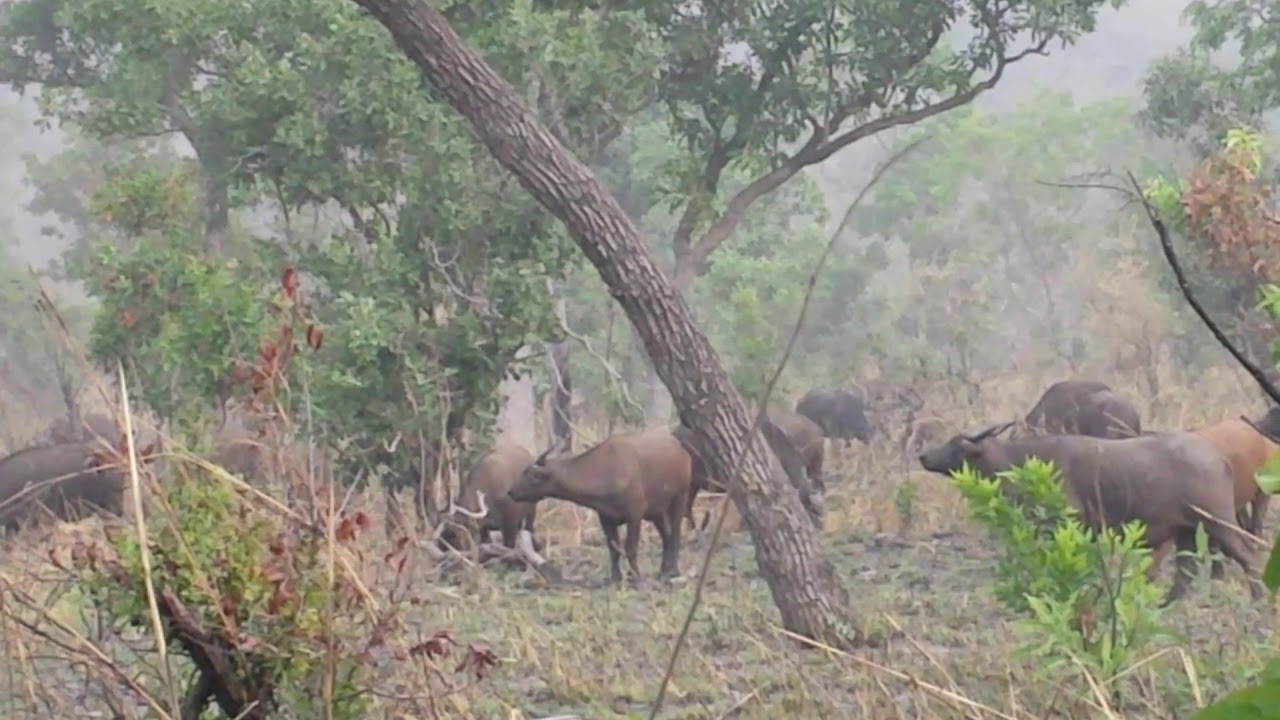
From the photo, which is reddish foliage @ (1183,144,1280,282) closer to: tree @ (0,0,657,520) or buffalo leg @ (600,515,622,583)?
buffalo leg @ (600,515,622,583)

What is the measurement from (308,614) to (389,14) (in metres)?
4.32

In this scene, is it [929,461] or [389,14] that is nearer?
[389,14]

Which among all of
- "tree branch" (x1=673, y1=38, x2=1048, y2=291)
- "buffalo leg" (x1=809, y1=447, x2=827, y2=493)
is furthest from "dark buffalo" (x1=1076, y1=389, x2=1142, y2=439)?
"tree branch" (x1=673, y1=38, x2=1048, y2=291)

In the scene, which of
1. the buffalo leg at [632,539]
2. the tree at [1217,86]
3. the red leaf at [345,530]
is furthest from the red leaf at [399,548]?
the tree at [1217,86]

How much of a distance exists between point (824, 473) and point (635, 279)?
335 inches

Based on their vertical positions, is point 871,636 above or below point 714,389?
below

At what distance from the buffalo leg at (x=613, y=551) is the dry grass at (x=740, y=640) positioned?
110 millimetres

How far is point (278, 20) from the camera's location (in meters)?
11.7

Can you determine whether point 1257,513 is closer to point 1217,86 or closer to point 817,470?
point 817,470

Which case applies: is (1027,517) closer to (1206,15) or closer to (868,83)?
(868,83)

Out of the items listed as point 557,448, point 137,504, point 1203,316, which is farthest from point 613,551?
point 1203,316

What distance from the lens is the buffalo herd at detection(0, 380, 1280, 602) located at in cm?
833

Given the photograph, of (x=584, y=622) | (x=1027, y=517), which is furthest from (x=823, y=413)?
(x=1027, y=517)

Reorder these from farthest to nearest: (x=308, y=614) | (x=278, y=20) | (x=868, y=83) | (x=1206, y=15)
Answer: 1. (x=1206, y=15)
2. (x=868, y=83)
3. (x=278, y=20)
4. (x=308, y=614)
